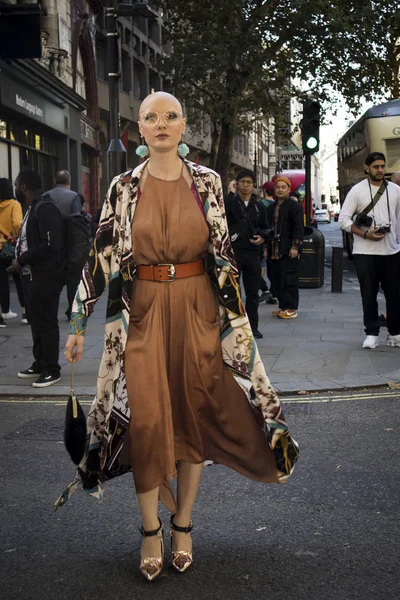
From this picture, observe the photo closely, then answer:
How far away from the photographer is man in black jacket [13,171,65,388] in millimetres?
7055

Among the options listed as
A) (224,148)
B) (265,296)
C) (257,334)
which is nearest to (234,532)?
(257,334)

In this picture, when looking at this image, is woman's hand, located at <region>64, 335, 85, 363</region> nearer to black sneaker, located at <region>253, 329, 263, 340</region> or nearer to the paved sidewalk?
the paved sidewalk

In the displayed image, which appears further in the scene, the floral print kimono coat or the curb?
the curb

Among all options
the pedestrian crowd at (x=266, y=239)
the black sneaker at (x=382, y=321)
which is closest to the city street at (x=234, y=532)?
the pedestrian crowd at (x=266, y=239)

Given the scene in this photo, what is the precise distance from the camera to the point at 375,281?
8594mm

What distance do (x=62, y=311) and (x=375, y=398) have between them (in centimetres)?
661

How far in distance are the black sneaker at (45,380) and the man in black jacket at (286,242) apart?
4.41 meters

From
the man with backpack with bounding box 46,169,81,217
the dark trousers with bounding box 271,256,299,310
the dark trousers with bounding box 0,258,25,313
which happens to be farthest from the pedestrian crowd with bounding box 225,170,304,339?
the dark trousers with bounding box 0,258,25,313

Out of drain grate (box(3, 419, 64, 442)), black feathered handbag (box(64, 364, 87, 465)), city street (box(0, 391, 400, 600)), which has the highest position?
black feathered handbag (box(64, 364, 87, 465))

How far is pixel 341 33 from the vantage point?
27.5m

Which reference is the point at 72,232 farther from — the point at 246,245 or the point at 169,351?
the point at 169,351

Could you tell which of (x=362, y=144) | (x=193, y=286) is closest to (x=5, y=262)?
(x=193, y=286)

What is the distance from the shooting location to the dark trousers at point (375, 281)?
851 centimetres

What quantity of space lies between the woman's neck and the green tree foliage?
2368 centimetres
